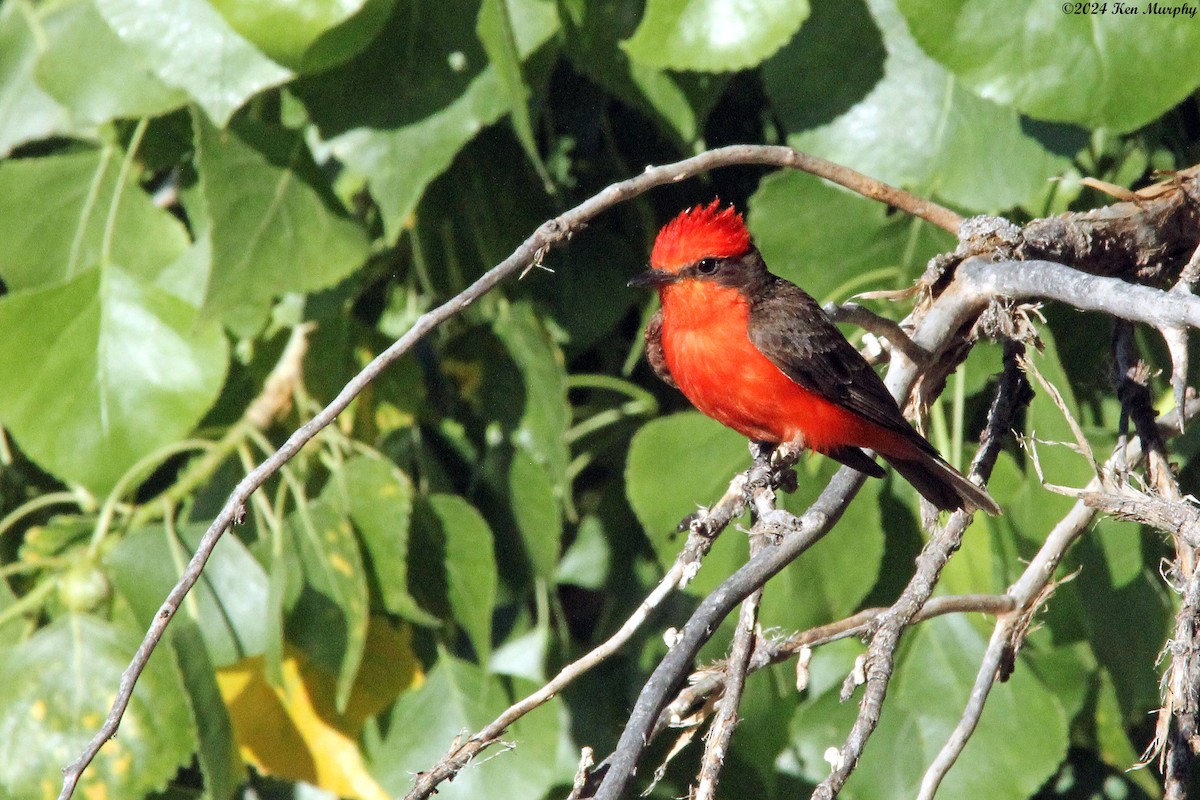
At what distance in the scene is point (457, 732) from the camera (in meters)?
3.38

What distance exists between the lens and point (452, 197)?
11.8 ft

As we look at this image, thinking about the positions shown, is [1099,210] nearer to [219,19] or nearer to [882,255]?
[882,255]

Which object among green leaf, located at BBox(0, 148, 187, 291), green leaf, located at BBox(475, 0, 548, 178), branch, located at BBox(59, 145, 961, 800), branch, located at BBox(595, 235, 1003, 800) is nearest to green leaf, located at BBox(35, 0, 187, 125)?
green leaf, located at BBox(0, 148, 187, 291)

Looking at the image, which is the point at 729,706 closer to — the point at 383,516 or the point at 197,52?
the point at 383,516

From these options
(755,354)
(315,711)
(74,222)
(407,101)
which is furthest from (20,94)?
(755,354)

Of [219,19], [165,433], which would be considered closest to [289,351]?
[165,433]

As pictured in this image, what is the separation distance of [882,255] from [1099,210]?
2.57 feet

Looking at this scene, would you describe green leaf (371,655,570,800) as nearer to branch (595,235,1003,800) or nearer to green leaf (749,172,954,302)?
green leaf (749,172,954,302)

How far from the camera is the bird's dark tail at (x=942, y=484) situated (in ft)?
8.02

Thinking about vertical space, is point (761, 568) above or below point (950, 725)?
above

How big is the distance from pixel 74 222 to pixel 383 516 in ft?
4.25

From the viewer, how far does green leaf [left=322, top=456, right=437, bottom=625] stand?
3.26m

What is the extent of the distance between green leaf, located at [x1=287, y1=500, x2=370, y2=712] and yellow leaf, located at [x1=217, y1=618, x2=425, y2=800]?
9.2 inches

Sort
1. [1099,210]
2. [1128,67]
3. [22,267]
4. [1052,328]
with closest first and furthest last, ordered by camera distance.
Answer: [1099,210], [1128,67], [1052,328], [22,267]
